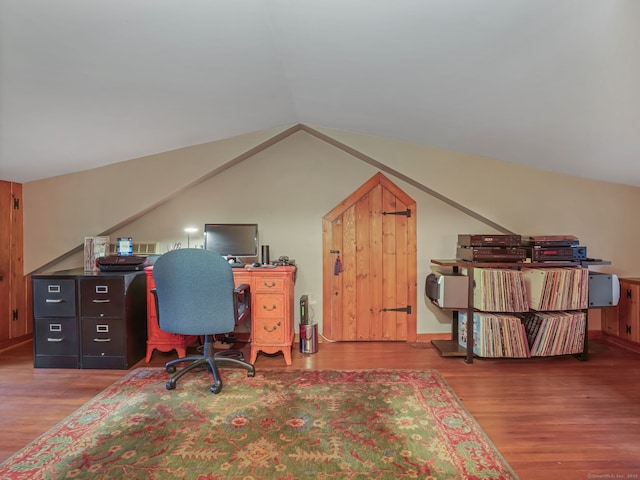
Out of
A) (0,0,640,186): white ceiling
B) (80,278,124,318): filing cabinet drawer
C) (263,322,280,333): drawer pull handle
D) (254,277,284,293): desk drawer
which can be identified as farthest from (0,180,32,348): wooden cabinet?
(263,322,280,333): drawer pull handle

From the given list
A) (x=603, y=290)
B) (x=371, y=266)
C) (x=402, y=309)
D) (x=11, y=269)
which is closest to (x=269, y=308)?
(x=371, y=266)

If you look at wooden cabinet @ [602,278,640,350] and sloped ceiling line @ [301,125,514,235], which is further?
sloped ceiling line @ [301,125,514,235]

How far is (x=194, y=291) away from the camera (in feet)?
8.07

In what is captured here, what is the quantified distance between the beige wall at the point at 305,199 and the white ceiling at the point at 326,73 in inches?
12.9

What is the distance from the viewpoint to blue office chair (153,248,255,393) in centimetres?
244

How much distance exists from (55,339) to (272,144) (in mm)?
2646

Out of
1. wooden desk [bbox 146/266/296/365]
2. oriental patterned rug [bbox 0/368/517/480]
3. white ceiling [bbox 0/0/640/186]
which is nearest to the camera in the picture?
white ceiling [bbox 0/0/640/186]

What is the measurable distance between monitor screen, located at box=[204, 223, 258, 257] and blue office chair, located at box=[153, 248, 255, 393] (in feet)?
2.93

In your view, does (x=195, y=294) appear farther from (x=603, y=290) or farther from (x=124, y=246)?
(x=603, y=290)

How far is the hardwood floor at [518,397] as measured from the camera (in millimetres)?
1815

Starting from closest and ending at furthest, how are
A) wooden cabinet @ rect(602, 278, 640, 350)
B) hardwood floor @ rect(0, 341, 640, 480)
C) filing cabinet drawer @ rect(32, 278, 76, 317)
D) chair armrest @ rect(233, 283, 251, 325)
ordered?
hardwood floor @ rect(0, 341, 640, 480), chair armrest @ rect(233, 283, 251, 325), filing cabinet drawer @ rect(32, 278, 76, 317), wooden cabinet @ rect(602, 278, 640, 350)

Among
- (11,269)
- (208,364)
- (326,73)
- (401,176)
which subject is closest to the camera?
(326,73)

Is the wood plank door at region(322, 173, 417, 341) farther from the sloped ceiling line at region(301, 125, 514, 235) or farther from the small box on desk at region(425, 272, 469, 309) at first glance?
the small box on desk at region(425, 272, 469, 309)

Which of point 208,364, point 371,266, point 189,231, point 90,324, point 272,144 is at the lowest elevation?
point 208,364
